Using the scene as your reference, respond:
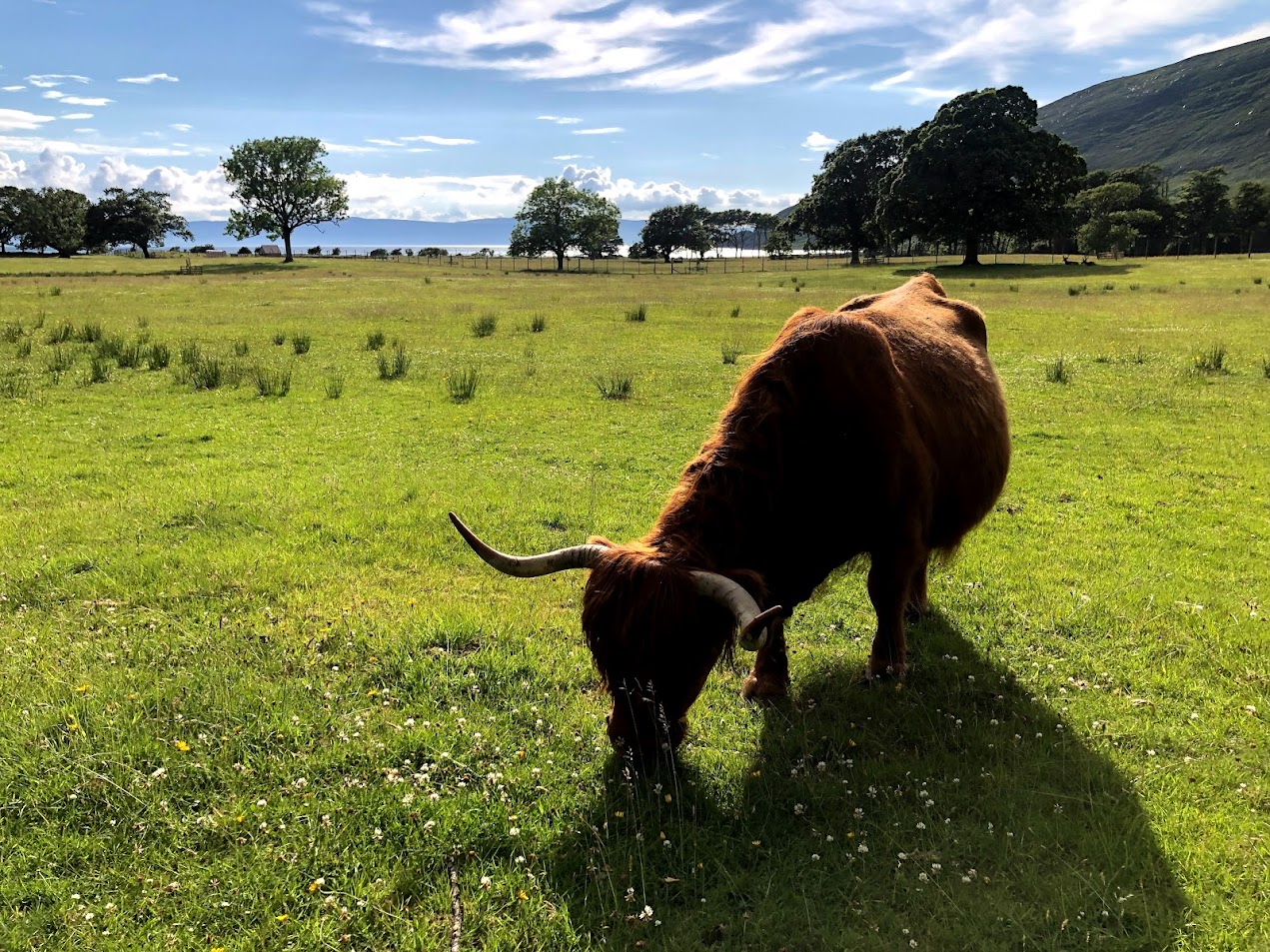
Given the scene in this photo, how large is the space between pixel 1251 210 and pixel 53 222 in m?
152

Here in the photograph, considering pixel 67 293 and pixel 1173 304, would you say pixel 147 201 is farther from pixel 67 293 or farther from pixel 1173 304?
pixel 1173 304

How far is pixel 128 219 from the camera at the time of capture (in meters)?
98.8

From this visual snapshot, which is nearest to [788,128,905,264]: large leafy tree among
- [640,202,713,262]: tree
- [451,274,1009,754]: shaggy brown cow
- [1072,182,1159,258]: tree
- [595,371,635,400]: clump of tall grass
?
[1072,182,1159,258]: tree

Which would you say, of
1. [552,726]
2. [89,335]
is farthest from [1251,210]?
[552,726]

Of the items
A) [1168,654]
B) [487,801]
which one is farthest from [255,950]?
[1168,654]

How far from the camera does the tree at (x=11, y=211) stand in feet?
300

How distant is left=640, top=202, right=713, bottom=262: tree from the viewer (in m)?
120

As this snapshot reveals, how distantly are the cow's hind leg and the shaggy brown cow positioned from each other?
0.01 m

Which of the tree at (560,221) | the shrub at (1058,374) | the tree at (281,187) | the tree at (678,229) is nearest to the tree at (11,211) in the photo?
the tree at (281,187)

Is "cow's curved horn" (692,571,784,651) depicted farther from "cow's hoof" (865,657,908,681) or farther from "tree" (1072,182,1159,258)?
"tree" (1072,182,1159,258)

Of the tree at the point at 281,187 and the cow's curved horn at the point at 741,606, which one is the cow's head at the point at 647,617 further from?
the tree at the point at 281,187

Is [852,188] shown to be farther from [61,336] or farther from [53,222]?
[53,222]

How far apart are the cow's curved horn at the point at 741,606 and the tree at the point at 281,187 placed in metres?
85.5

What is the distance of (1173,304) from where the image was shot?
3016cm
